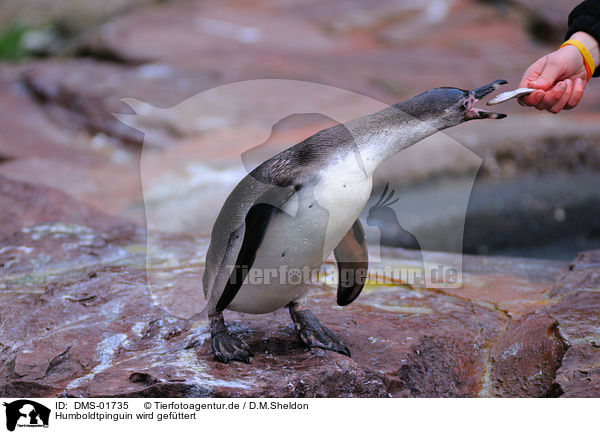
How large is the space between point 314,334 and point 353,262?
12.6 inches

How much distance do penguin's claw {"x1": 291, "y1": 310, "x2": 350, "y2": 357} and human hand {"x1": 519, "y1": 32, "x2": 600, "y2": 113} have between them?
1.14 metres

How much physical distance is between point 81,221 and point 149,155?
→ 243 centimetres

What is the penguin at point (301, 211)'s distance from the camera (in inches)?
74.9

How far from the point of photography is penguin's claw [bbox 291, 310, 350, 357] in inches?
81.7

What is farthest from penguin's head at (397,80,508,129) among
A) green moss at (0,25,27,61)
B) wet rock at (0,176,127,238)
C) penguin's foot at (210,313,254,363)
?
green moss at (0,25,27,61)

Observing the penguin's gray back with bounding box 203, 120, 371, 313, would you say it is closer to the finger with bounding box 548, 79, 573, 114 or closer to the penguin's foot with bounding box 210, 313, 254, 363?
the penguin's foot with bounding box 210, 313, 254, 363

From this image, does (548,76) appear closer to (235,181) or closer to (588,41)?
(588,41)

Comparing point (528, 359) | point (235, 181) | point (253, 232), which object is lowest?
point (528, 359)

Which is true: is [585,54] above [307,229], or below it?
above

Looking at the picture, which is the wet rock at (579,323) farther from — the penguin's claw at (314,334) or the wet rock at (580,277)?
the penguin's claw at (314,334)

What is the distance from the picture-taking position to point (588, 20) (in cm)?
254

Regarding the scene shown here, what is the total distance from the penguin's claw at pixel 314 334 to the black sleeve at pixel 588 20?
5.15 ft

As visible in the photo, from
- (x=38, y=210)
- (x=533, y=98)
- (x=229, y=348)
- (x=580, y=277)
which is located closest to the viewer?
(x=229, y=348)

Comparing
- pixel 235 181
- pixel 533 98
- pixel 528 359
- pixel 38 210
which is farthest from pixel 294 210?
pixel 235 181
